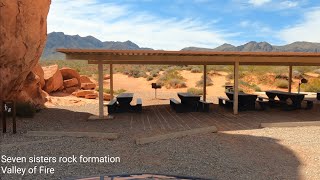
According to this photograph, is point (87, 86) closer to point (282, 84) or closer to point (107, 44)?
point (282, 84)

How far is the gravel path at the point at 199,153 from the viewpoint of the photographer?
16.3ft

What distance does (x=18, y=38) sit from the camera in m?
9.11

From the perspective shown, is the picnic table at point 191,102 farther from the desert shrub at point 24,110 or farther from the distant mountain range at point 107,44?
the distant mountain range at point 107,44

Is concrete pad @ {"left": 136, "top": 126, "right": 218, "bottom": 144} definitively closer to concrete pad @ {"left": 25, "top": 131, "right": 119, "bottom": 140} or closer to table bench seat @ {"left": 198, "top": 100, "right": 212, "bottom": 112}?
concrete pad @ {"left": 25, "top": 131, "right": 119, "bottom": 140}

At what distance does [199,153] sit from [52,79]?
46.4ft

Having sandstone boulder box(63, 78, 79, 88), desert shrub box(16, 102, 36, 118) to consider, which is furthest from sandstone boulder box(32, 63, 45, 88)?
desert shrub box(16, 102, 36, 118)

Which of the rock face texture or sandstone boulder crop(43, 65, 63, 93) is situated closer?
the rock face texture

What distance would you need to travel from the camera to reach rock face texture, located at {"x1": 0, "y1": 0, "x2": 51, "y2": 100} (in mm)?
8531

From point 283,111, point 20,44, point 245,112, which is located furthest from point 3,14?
point 283,111

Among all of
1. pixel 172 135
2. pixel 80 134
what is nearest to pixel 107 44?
pixel 80 134

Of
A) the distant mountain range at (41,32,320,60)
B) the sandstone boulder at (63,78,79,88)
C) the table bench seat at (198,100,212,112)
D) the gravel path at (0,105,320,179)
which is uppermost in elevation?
the distant mountain range at (41,32,320,60)

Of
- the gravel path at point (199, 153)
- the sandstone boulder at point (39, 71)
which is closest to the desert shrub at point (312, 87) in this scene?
the gravel path at point (199, 153)

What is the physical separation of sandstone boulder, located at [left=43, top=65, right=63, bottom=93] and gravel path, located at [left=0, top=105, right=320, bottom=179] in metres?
10.4

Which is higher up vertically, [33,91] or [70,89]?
[33,91]
